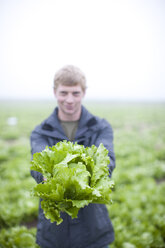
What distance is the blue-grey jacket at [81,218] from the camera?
2.10 meters

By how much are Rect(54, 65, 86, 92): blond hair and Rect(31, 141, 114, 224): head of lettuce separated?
109 centimetres

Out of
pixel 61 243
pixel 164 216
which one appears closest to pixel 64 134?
pixel 61 243

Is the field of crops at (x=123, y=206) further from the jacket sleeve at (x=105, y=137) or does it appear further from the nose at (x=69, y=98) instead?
the nose at (x=69, y=98)

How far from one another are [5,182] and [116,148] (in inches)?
242

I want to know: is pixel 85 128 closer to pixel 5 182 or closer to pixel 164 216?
pixel 164 216

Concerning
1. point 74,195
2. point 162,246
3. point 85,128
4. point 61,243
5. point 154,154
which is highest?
point 85,128

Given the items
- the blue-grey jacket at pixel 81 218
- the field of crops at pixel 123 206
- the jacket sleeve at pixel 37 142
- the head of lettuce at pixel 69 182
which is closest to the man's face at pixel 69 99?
the blue-grey jacket at pixel 81 218

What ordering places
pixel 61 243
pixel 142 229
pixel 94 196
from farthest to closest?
pixel 142 229 → pixel 61 243 → pixel 94 196

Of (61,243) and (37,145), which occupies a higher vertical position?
(37,145)

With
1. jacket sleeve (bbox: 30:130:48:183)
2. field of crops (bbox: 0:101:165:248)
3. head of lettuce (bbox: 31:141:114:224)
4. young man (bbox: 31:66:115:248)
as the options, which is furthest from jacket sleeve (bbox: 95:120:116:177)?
field of crops (bbox: 0:101:165:248)

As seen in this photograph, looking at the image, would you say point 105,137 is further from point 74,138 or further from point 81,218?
point 81,218

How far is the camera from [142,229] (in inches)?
147

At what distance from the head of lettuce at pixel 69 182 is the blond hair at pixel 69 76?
1.09m

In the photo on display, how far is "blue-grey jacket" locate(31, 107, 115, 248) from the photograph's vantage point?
2100 millimetres
